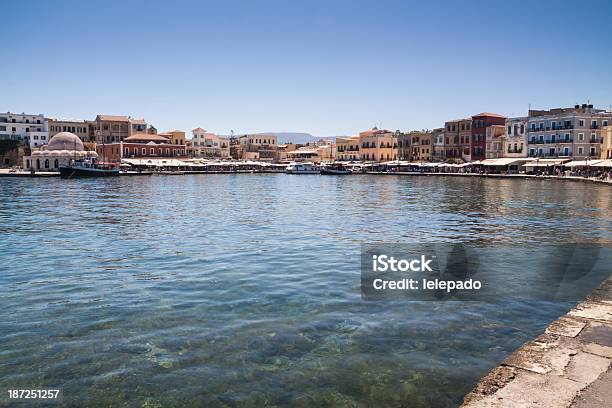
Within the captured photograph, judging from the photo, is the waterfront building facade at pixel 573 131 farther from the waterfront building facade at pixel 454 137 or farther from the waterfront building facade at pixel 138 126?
the waterfront building facade at pixel 138 126

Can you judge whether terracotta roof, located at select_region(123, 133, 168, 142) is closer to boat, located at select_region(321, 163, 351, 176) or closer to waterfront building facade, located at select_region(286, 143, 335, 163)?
waterfront building facade, located at select_region(286, 143, 335, 163)

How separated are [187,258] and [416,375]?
1047 cm

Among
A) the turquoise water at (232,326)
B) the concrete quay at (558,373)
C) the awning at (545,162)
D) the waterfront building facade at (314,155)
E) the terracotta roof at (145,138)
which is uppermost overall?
the terracotta roof at (145,138)

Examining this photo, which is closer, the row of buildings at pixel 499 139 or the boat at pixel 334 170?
the row of buildings at pixel 499 139

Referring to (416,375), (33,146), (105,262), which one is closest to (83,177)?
(33,146)

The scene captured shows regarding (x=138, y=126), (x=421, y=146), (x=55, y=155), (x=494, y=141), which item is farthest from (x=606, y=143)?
(x=138, y=126)

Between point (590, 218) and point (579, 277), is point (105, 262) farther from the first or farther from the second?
point (590, 218)

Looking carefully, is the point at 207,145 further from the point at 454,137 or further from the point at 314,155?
the point at 454,137

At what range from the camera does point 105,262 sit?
16.1 meters

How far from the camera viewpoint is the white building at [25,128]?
373 feet

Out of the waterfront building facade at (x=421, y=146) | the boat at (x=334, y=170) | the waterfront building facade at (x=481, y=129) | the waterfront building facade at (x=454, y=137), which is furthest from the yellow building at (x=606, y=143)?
the boat at (x=334, y=170)

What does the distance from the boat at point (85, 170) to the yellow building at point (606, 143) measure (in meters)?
78.6

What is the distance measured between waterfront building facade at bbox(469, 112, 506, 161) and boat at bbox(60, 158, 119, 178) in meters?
66.5

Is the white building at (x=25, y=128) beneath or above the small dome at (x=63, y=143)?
above
